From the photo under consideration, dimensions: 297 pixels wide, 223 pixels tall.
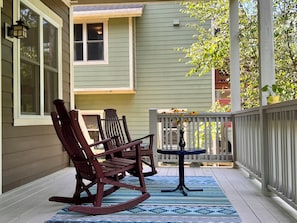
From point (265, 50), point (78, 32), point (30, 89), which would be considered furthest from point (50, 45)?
point (78, 32)

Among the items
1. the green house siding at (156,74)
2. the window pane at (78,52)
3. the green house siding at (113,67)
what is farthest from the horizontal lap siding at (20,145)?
the green house siding at (156,74)

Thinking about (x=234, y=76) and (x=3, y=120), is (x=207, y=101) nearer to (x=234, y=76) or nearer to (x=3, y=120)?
(x=234, y=76)

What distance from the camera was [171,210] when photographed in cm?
304

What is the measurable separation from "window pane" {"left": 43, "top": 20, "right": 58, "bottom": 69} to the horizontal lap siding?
367 mm

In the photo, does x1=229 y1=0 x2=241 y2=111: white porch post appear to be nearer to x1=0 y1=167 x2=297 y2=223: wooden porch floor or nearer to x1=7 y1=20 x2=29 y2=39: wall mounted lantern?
x1=0 y1=167 x2=297 y2=223: wooden porch floor

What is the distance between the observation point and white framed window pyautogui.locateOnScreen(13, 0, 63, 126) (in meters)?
4.26

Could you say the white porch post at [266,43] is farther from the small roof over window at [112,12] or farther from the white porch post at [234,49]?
the small roof over window at [112,12]

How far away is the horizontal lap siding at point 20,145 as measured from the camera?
392cm

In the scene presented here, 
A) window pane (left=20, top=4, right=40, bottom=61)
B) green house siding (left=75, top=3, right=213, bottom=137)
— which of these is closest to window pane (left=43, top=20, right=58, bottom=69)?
window pane (left=20, top=4, right=40, bottom=61)

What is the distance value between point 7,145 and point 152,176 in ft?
7.02

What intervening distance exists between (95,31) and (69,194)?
20.6 ft

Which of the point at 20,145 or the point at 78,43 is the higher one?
the point at 78,43

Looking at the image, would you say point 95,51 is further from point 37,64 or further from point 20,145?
point 20,145

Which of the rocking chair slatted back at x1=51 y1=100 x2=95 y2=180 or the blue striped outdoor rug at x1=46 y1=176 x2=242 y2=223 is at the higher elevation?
Answer: the rocking chair slatted back at x1=51 y1=100 x2=95 y2=180
